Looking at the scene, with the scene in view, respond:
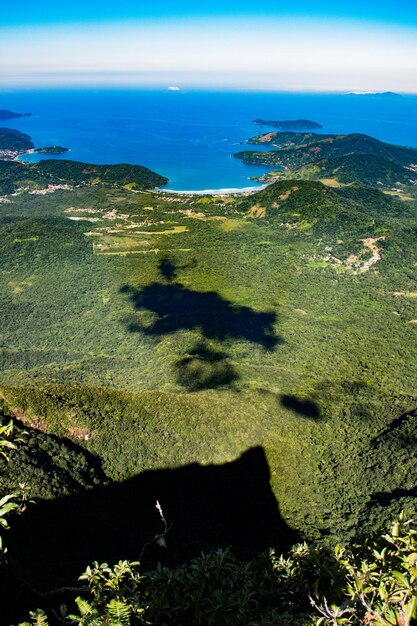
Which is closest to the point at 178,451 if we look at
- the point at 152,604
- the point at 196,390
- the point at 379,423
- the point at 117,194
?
the point at 196,390

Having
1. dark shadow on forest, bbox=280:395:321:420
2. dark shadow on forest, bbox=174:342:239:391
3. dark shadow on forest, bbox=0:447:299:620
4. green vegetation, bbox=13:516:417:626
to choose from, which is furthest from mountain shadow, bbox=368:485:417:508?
green vegetation, bbox=13:516:417:626

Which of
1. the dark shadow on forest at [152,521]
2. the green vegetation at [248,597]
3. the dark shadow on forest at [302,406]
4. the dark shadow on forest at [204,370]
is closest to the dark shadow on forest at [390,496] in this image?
the dark shadow on forest at [152,521]

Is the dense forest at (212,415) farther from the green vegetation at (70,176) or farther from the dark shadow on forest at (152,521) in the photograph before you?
the green vegetation at (70,176)

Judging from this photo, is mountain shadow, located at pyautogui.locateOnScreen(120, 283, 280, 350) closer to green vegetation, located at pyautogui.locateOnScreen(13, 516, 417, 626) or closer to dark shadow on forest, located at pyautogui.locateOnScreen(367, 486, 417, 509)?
dark shadow on forest, located at pyautogui.locateOnScreen(367, 486, 417, 509)

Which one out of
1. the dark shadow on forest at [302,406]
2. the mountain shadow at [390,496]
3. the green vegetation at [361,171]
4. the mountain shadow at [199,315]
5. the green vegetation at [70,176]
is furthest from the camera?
the green vegetation at [361,171]

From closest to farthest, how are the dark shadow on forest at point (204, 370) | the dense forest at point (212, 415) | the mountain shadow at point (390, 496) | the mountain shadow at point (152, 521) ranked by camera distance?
1. the dense forest at point (212, 415)
2. the mountain shadow at point (152, 521)
3. the mountain shadow at point (390, 496)
4. the dark shadow on forest at point (204, 370)

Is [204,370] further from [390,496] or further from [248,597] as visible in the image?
[248,597]

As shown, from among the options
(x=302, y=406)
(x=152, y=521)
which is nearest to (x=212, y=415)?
(x=302, y=406)
